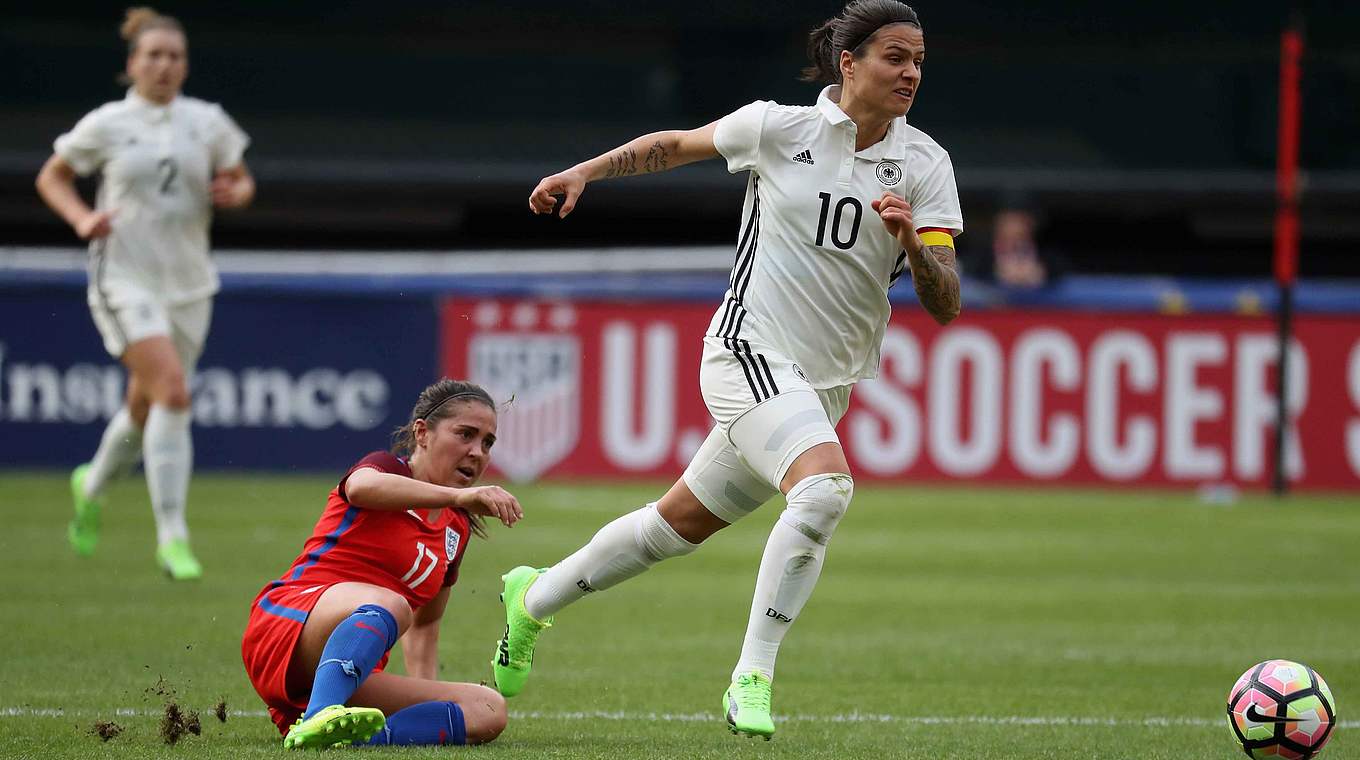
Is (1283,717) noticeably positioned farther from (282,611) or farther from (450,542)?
(282,611)

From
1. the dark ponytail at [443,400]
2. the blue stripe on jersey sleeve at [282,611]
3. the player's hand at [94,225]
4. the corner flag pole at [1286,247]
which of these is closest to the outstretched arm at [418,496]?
the dark ponytail at [443,400]

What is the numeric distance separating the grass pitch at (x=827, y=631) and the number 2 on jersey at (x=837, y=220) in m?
1.54

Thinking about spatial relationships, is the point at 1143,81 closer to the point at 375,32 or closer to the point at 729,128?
the point at 375,32

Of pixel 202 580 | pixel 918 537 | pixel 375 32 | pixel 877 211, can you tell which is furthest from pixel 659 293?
pixel 877 211

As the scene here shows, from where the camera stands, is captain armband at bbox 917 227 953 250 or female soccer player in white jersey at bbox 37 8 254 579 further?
female soccer player in white jersey at bbox 37 8 254 579

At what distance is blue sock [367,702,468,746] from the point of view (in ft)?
18.0

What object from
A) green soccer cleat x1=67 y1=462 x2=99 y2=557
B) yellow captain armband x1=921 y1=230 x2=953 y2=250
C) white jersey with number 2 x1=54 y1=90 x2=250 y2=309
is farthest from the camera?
green soccer cleat x1=67 y1=462 x2=99 y2=557

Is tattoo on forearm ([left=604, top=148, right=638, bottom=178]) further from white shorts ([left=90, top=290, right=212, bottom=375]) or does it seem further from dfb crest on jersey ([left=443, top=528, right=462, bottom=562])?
white shorts ([left=90, top=290, right=212, bottom=375])

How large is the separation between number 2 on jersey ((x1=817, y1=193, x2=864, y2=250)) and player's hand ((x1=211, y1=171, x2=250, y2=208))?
4686 millimetres

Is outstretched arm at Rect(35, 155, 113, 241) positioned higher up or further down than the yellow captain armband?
higher up

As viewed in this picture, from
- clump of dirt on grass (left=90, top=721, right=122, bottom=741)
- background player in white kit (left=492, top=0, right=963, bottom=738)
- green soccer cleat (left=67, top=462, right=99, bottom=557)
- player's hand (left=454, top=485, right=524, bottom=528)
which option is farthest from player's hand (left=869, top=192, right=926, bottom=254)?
green soccer cleat (left=67, top=462, right=99, bottom=557)

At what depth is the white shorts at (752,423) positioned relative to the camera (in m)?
5.80

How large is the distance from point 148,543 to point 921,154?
744cm

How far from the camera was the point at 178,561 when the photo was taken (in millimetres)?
9492
